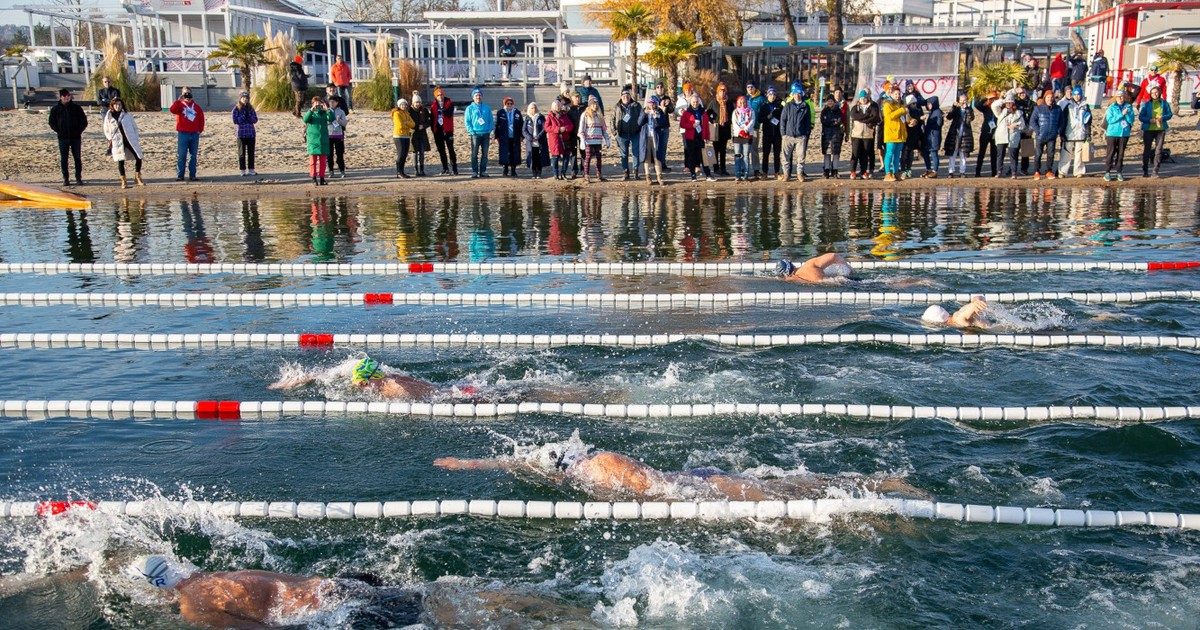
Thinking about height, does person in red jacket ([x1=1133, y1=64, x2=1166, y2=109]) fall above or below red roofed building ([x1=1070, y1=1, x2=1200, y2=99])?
below

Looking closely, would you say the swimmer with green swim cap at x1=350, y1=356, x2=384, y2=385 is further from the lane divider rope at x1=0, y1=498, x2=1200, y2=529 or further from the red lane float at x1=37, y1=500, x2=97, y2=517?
the red lane float at x1=37, y1=500, x2=97, y2=517

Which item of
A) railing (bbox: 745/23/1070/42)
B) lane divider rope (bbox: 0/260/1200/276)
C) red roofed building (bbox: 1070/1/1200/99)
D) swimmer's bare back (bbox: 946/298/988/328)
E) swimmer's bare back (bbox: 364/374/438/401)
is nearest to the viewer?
swimmer's bare back (bbox: 364/374/438/401)

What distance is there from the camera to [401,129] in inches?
776

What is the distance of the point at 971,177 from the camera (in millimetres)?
19984

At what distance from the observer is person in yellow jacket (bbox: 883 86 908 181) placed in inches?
738

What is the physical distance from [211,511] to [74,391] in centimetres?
282

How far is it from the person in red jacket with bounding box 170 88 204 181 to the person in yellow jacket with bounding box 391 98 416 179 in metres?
3.69

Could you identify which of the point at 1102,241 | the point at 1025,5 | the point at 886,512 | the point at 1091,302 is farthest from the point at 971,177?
the point at 1025,5

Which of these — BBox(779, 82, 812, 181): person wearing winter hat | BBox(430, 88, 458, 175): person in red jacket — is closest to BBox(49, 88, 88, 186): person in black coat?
BBox(430, 88, 458, 175): person in red jacket

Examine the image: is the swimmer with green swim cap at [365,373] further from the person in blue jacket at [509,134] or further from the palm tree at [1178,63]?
the palm tree at [1178,63]

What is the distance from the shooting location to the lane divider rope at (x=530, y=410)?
6863 mm

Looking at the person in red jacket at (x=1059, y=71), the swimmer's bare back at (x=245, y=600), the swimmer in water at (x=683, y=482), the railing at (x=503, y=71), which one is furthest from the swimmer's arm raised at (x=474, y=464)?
the railing at (x=503, y=71)

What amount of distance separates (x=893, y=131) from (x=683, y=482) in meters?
14.8

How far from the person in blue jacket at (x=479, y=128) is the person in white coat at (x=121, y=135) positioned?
20.7 feet
